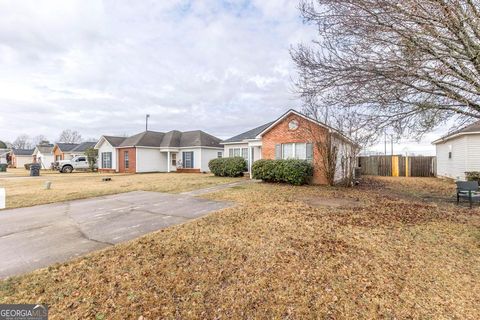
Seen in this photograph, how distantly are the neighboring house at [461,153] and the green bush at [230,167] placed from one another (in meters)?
12.6

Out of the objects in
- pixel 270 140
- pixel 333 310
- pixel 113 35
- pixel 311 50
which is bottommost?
pixel 333 310

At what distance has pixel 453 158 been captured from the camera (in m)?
16.1

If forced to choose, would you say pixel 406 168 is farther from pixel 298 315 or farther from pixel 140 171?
pixel 140 171

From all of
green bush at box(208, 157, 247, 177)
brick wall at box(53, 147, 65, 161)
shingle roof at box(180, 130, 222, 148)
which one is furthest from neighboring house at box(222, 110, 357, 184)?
brick wall at box(53, 147, 65, 161)

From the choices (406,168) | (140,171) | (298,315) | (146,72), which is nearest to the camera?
(298,315)

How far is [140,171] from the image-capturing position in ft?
84.0

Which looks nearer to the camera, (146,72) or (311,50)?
(311,50)

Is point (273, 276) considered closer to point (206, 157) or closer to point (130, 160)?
point (206, 157)

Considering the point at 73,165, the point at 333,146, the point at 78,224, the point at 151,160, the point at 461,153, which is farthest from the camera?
the point at 73,165

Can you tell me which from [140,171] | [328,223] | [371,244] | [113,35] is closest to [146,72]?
[113,35]

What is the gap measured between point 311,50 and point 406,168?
830 inches

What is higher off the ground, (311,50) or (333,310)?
(311,50)

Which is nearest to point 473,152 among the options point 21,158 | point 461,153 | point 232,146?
point 461,153

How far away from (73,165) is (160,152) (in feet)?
39.3
